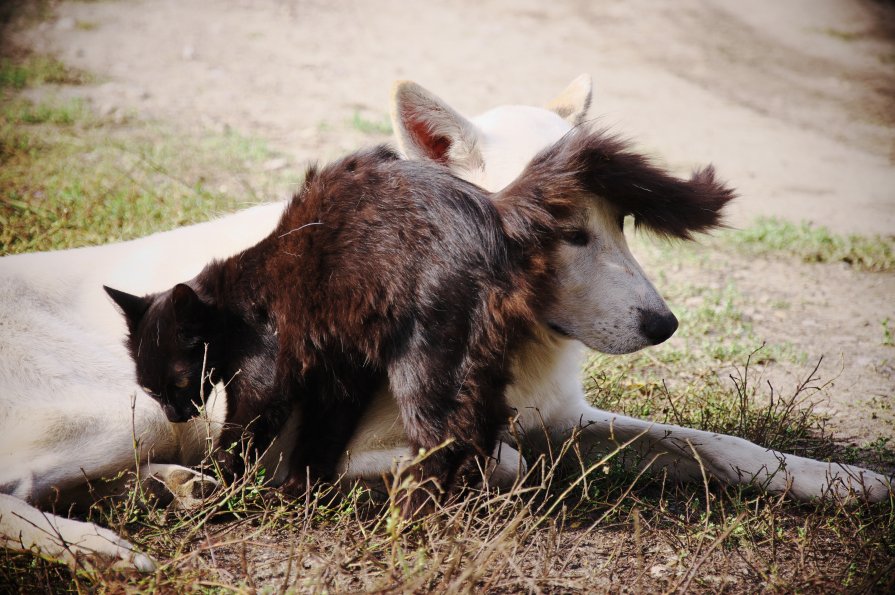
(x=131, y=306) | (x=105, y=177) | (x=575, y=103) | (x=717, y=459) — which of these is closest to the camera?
(x=131, y=306)

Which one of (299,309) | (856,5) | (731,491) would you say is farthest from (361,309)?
(856,5)

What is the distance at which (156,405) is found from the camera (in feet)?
10.2

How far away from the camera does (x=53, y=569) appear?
2572 millimetres

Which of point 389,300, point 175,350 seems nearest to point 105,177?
point 175,350

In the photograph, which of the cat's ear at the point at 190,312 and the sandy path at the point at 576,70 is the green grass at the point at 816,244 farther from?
the cat's ear at the point at 190,312

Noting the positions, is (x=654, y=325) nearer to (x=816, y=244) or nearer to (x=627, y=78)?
(x=816, y=244)

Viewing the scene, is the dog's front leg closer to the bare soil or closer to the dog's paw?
the bare soil

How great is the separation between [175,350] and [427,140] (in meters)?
1.35

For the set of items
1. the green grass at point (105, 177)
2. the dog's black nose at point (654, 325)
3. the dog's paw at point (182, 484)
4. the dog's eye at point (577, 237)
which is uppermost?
the dog's eye at point (577, 237)

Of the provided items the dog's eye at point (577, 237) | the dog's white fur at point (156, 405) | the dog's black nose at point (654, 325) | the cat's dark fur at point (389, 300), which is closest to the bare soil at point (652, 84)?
the dog's white fur at point (156, 405)

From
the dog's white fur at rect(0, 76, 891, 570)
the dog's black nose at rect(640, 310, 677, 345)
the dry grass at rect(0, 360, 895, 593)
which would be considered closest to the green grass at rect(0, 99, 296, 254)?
the dog's white fur at rect(0, 76, 891, 570)

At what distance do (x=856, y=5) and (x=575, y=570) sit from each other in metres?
15.1

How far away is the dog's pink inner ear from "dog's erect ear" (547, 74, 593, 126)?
84 cm

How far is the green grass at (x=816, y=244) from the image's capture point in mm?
6453
